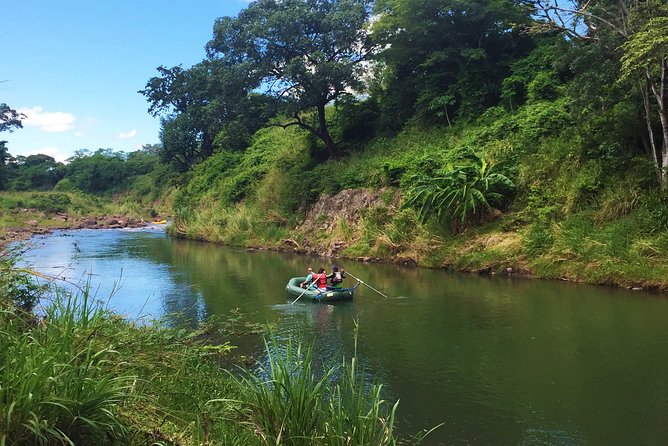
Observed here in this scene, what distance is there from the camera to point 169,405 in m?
4.81

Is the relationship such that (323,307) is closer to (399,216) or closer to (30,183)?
(399,216)

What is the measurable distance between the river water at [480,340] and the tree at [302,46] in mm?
11024

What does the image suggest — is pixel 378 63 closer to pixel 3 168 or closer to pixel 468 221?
pixel 468 221

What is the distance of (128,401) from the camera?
12.6ft

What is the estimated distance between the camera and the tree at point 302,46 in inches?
1034

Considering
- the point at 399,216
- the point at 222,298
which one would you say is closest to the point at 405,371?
the point at 222,298

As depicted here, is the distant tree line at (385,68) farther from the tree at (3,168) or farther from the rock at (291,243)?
the tree at (3,168)

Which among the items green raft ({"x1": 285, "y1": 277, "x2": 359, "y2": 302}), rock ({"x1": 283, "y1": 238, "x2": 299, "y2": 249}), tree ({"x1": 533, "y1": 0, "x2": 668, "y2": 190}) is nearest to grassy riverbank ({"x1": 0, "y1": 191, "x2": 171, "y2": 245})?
rock ({"x1": 283, "y1": 238, "x2": 299, "y2": 249})

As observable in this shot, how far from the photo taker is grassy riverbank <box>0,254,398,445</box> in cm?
328

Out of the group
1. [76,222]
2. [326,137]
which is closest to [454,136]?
[326,137]

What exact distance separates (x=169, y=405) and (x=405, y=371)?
4.63m

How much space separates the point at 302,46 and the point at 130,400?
24806mm

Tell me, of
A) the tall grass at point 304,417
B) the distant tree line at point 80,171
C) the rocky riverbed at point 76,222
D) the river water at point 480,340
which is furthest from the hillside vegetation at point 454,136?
the distant tree line at point 80,171

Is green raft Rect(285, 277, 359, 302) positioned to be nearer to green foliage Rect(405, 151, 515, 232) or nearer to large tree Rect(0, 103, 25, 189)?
green foliage Rect(405, 151, 515, 232)
